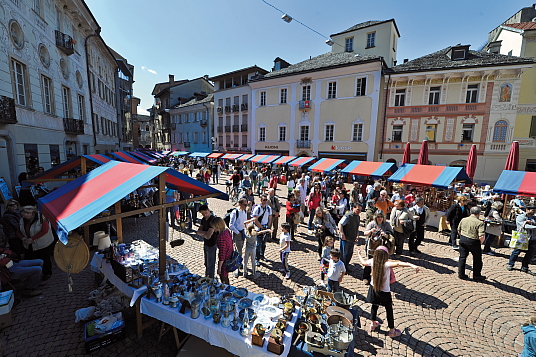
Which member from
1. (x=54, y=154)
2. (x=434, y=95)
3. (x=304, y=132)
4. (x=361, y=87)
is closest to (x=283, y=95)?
(x=304, y=132)

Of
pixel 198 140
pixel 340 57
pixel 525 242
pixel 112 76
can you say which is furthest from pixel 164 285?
pixel 198 140

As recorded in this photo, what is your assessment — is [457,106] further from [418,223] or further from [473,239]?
[473,239]

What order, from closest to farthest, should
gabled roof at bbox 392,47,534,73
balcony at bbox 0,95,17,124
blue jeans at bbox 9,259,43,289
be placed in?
blue jeans at bbox 9,259,43,289, balcony at bbox 0,95,17,124, gabled roof at bbox 392,47,534,73

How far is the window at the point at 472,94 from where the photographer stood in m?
19.4

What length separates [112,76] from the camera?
25.9m

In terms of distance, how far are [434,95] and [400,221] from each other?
1931 cm

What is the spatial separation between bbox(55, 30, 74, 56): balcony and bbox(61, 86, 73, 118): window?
2.13 meters

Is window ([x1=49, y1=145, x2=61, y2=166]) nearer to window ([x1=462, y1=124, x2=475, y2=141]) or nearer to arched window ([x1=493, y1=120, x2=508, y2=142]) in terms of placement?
window ([x1=462, y1=124, x2=475, y2=141])

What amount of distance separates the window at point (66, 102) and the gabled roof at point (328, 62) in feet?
63.3

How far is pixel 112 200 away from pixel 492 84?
87.6 ft

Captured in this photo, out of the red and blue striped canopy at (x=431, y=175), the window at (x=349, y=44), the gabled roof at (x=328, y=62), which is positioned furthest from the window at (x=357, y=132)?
the red and blue striped canopy at (x=431, y=175)

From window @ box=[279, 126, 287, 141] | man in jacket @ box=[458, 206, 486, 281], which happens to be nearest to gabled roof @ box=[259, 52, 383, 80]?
window @ box=[279, 126, 287, 141]

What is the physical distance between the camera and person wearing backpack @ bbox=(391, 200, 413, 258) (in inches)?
267

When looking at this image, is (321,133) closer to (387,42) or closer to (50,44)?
(387,42)
